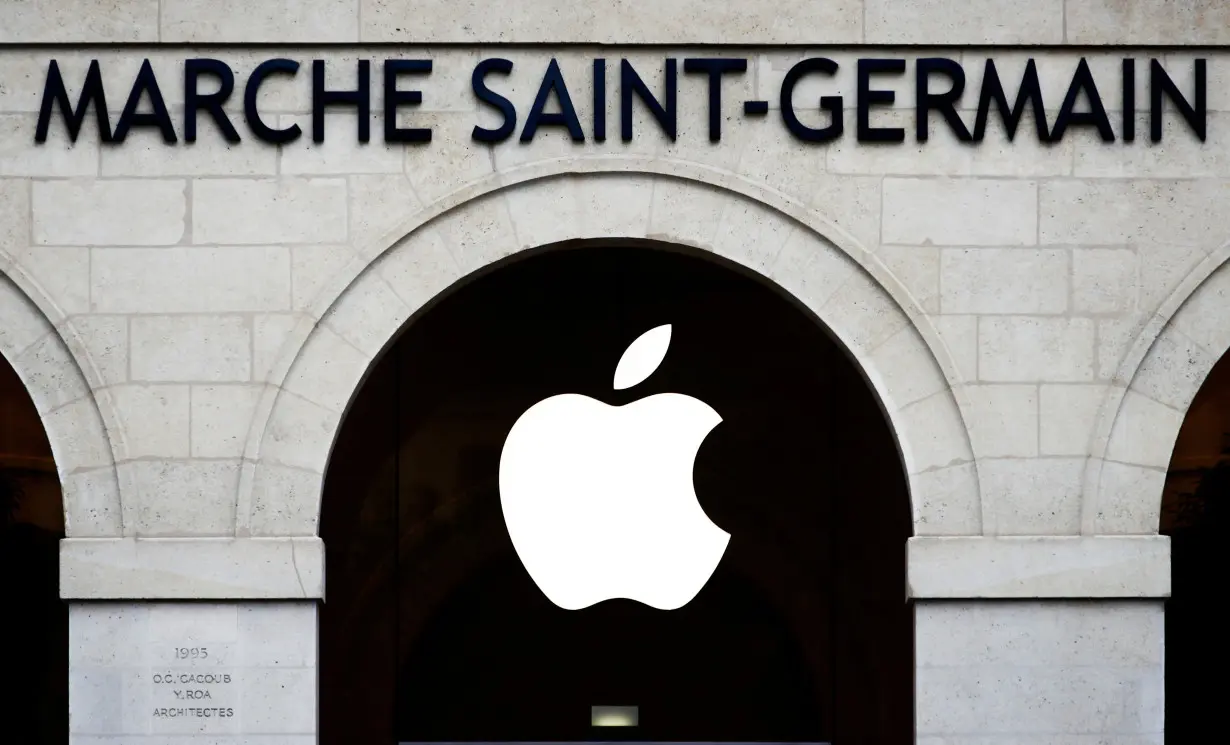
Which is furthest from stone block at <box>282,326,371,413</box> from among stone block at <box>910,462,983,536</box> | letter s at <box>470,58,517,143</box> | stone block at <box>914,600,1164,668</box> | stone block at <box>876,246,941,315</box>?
stone block at <box>914,600,1164,668</box>

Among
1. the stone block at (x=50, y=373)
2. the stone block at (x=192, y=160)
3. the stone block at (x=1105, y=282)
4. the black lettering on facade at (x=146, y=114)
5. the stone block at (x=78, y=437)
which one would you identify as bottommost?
the stone block at (x=78, y=437)

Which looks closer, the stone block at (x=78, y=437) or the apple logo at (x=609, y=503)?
the stone block at (x=78, y=437)

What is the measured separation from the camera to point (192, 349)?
509 inches

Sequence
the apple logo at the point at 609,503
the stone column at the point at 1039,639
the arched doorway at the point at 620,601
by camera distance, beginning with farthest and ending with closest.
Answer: the arched doorway at the point at 620,601 < the apple logo at the point at 609,503 < the stone column at the point at 1039,639

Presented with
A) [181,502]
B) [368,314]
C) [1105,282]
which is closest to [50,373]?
[181,502]

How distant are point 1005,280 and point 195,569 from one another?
6104 millimetres

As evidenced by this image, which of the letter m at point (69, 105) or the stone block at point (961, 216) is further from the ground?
the letter m at point (69, 105)

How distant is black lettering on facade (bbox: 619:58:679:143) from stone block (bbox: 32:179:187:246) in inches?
127

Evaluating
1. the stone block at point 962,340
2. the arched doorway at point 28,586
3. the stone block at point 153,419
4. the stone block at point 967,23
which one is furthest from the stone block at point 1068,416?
the arched doorway at point 28,586

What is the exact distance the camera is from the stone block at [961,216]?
42.7 feet

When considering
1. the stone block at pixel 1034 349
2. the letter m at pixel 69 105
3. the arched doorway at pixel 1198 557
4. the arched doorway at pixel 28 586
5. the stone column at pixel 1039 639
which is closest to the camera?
the stone column at pixel 1039 639

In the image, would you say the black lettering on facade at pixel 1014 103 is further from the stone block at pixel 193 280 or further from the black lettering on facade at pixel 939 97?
the stone block at pixel 193 280

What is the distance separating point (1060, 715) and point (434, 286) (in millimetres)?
5336

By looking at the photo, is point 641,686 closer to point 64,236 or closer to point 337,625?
point 337,625
